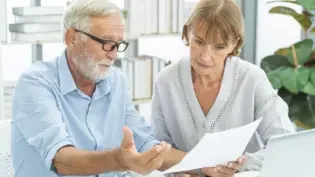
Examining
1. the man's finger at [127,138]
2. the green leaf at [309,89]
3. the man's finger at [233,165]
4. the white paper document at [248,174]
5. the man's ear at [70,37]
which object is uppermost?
the man's ear at [70,37]

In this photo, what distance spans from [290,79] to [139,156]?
2.19 metres

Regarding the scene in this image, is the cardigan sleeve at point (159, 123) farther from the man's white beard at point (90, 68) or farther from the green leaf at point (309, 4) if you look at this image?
the green leaf at point (309, 4)

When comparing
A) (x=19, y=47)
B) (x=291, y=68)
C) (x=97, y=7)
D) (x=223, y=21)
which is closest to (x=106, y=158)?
(x=97, y=7)

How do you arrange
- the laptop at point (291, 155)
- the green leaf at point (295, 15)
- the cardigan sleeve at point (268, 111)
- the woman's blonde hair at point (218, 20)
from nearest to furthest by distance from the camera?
the laptop at point (291, 155), the woman's blonde hair at point (218, 20), the cardigan sleeve at point (268, 111), the green leaf at point (295, 15)

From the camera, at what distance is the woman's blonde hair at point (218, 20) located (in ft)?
7.11

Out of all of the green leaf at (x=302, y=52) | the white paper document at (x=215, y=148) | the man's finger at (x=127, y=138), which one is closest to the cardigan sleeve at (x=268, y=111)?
the white paper document at (x=215, y=148)

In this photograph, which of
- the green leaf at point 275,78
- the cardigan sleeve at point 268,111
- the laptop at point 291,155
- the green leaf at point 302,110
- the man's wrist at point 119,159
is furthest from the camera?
the green leaf at point 275,78

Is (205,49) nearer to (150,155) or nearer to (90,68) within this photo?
(90,68)

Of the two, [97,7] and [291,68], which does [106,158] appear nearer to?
[97,7]

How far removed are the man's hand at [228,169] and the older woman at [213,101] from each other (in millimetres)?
243

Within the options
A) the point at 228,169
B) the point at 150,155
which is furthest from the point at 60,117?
the point at 228,169

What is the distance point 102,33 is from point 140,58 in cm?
245

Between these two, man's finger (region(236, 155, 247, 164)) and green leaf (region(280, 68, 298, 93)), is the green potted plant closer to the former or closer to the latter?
green leaf (region(280, 68, 298, 93))

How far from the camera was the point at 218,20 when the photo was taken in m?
2.17
